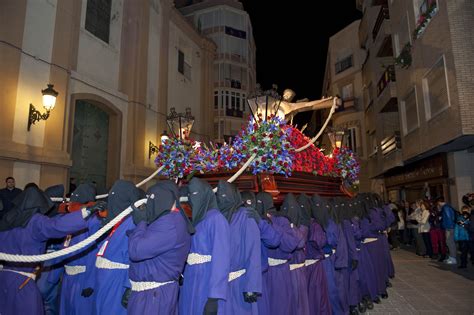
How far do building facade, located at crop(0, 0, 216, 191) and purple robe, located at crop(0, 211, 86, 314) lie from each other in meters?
3.33

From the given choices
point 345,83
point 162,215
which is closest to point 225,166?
point 162,215

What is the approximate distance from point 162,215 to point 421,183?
15075mm

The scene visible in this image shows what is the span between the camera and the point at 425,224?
11445 millimetres

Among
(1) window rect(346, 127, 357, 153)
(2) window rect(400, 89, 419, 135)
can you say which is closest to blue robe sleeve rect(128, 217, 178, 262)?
(2) window rect(400, 89, 419, 135)

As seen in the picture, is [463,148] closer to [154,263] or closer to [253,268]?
[253,268]

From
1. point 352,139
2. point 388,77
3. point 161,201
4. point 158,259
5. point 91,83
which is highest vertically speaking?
point 388,77

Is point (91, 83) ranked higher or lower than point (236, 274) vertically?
higher

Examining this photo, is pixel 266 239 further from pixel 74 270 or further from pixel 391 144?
pixel 391 144

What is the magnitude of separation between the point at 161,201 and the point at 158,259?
541mm

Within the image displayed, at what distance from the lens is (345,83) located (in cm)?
2767

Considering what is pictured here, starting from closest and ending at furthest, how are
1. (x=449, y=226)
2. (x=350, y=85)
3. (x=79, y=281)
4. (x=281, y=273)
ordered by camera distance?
(x=79, y=281) < (x=281, y=273) < (x=449, y=226) < (x=350, y=85)

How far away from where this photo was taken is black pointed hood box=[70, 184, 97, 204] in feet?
16.9

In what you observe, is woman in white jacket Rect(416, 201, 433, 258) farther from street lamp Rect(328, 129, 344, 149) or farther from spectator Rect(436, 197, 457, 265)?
street lamp Rect(328, 129, 344, 149)

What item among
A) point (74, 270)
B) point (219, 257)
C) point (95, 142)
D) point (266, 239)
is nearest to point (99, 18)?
point (95, 142)
